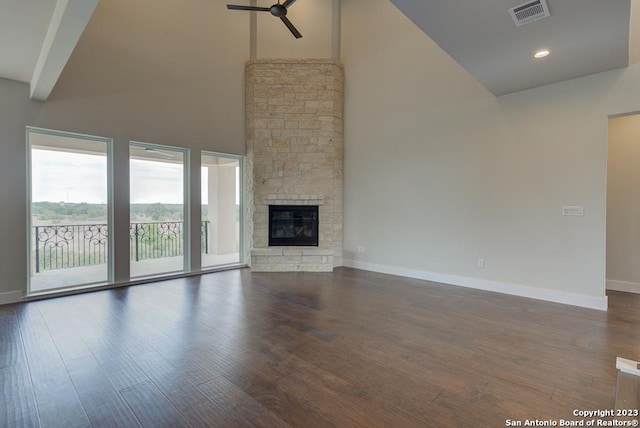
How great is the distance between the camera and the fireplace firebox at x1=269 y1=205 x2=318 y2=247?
20.6 ft

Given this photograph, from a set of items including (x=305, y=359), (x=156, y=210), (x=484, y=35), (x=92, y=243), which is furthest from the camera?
(x=156, y=210)

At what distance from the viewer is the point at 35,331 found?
3.08m

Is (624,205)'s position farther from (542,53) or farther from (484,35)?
(484,35)

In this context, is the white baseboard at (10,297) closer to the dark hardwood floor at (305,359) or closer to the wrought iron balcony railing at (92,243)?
the dark hardwood floor at (305,359)

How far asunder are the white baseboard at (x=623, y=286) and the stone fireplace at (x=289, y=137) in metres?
4.46

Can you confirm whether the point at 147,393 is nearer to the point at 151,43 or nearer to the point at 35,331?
the point at 35,331

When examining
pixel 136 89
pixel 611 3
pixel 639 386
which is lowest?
pixel 639 386

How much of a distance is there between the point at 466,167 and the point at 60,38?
5087 mm

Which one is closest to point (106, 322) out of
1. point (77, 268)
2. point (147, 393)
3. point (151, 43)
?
point (147, 393)

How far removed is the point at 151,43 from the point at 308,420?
5.79 meters

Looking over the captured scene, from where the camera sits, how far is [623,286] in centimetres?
464

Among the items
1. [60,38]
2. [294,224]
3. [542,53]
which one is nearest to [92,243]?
[60,38]

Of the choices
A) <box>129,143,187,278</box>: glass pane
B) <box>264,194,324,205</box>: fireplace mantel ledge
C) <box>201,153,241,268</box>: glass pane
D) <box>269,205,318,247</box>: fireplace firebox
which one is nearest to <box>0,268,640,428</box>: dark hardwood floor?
<box>129,143,187,278</box>: glass pane

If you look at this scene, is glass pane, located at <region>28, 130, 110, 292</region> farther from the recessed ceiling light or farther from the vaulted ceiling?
the recessed ceiling light
